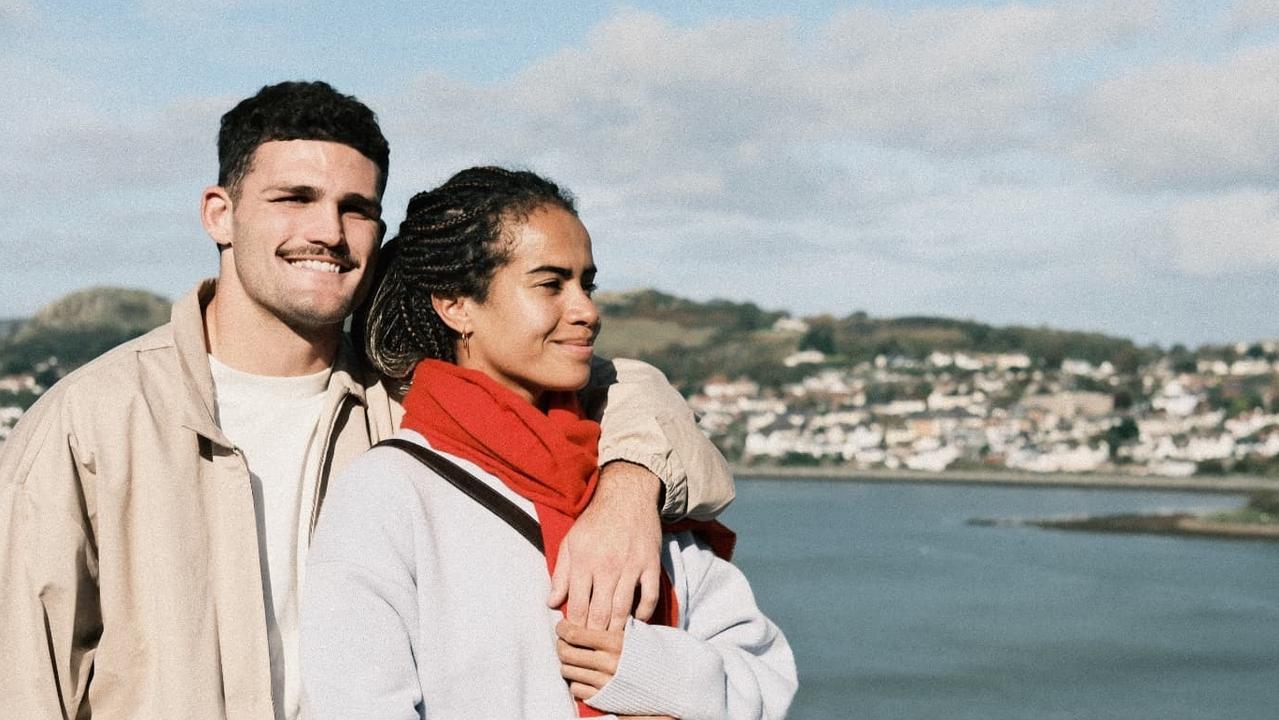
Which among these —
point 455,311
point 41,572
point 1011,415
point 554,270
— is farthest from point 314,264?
point 1011,415

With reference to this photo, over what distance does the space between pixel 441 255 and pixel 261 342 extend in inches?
12.0

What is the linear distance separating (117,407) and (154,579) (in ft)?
0.62

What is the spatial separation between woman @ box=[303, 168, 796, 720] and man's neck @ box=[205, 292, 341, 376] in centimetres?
16

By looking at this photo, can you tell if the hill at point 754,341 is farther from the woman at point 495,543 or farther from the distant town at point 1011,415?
the woman at point 495,543

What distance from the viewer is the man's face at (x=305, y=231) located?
5.82 feet

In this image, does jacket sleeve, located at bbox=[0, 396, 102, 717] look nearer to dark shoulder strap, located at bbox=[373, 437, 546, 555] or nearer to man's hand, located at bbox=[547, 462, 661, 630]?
dark shoulder strap, located at bbox=[373, 437, 546, 555]

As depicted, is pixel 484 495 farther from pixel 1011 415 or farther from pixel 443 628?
pixel 1011 415

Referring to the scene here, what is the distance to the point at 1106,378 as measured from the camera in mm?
84188

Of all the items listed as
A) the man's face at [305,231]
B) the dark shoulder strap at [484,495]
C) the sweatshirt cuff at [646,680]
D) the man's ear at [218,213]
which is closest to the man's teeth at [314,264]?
the man's face at [305,231]

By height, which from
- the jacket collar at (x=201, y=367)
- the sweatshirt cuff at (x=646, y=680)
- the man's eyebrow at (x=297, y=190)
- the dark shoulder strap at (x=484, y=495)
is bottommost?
the sweatshirt cuff at (x=646, y=680)

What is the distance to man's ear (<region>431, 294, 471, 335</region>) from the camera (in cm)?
165

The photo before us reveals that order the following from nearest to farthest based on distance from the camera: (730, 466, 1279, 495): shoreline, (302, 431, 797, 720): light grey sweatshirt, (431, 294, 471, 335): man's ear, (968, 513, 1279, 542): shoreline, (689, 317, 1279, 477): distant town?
1. (302, 431, 797, 720): light grey sweatshirt
2. (431, 294, 471, 335): man's ear
3. (968, 513, 1279, 542): shoreline
4. (730, 466, 1279, 495): shoreline
5. (689, 317, 1279, 477): distant town

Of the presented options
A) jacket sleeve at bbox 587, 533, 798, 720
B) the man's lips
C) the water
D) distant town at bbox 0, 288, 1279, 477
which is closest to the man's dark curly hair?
the man's lips

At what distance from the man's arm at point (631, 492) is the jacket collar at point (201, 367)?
291mm
